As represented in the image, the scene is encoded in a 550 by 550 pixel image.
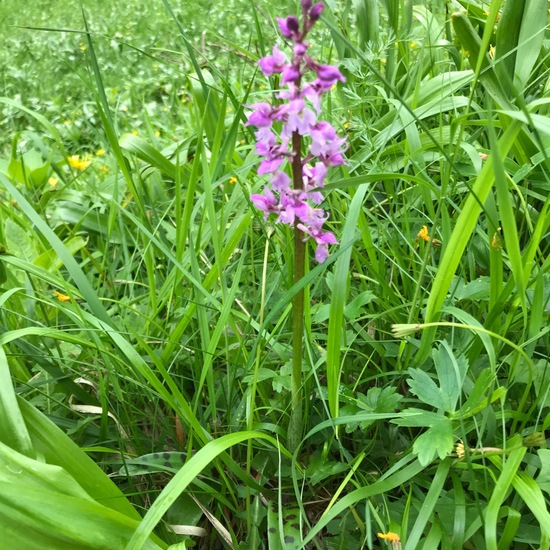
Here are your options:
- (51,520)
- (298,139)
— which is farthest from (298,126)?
(51,520)

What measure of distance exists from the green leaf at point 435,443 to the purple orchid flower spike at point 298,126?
0.33 metres

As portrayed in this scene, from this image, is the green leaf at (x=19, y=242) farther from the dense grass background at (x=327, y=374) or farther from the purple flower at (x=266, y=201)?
the purple flower at (x=266, y=201)

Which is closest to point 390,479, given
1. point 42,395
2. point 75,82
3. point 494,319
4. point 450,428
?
point 450,428

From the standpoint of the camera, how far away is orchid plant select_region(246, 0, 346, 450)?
2.59 ft

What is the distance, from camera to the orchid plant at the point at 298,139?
0.79 m

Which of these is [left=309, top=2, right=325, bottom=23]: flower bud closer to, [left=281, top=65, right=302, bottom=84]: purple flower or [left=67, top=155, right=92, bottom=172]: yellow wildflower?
[left=281, top=65, right=302, bottom=84]: purple flower

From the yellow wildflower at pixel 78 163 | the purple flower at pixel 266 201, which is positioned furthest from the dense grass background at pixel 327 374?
the yellow wildflower at pixel 78 163

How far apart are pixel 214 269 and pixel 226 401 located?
287 mm

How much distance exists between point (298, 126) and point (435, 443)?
53 cm

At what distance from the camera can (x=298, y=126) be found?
0.81 m

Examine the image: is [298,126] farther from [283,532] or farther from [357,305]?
[283,532]

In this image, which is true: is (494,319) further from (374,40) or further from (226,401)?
(374,40)

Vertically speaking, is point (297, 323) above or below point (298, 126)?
below

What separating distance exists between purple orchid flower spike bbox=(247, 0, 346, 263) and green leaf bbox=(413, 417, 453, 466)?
328 millimetres
